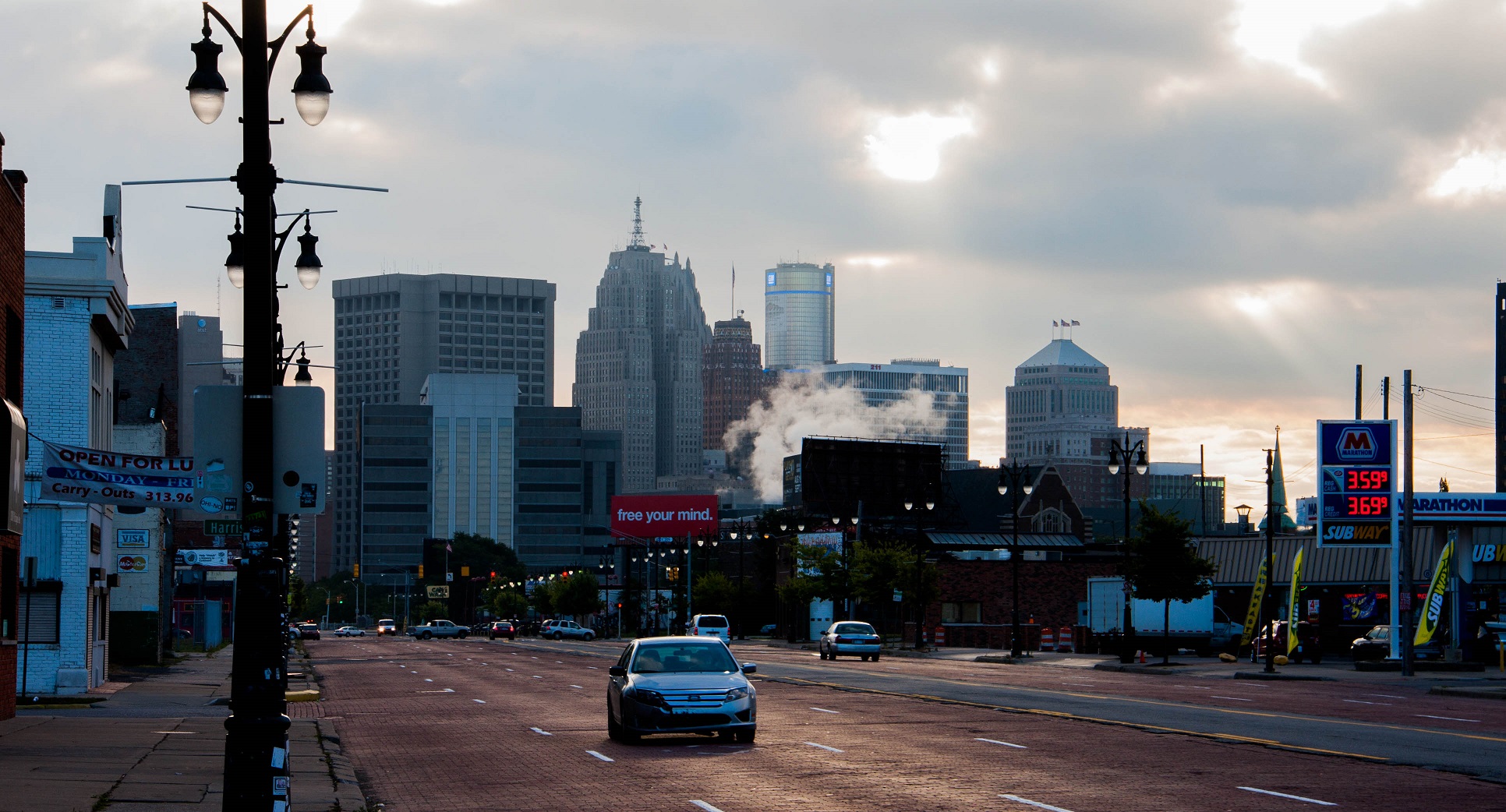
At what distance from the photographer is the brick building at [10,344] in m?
27.4

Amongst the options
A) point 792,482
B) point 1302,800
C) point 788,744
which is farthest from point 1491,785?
point 792,482

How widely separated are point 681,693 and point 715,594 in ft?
296

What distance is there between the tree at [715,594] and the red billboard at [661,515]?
59.4m

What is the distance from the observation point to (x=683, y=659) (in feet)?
78.8

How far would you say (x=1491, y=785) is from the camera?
16797 millimetres

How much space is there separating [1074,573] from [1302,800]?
83214 mm

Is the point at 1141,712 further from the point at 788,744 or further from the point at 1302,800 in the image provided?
the point at 1302,800

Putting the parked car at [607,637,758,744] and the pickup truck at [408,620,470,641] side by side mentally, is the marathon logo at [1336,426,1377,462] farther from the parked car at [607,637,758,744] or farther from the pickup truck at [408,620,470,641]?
the pickup truck at [408,620,470,641]

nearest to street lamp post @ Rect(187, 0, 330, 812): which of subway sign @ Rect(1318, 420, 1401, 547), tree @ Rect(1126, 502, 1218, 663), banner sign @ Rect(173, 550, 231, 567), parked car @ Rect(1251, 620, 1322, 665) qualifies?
tree @ Rect(1126, 502, 1218, 663)

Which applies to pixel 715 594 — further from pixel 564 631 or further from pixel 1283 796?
pixel 1283 796

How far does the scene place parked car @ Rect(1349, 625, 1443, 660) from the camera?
5484 cm

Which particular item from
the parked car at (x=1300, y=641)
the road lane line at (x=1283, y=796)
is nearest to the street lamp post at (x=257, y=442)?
the road lane line at (x=1283, y=796)

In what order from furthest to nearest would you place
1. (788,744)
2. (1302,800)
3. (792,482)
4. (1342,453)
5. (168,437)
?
(792,482), (168,437), (1342,453), (788,744), (1302,800)

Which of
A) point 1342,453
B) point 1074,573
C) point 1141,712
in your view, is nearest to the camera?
point 1141,712
